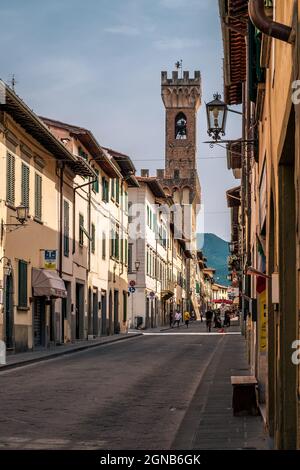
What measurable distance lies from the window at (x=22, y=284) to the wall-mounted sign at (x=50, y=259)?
5.91 ft

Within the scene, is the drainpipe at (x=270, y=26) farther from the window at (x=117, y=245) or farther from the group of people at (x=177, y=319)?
the group of people at (x=177, y=319)

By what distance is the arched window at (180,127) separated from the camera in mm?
116938

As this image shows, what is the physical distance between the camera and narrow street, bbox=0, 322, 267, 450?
405 inches

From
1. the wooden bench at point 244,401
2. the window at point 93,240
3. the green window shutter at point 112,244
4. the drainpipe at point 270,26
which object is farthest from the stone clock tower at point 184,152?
the drainpipe at point 270,26

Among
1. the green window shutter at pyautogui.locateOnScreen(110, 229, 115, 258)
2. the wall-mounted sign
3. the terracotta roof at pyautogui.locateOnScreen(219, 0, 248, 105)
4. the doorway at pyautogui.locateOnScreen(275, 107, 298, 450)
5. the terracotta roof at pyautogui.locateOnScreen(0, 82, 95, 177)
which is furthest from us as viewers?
the green window shutter at pyautogui.locateOnScreen(110, 229, 115, 258)

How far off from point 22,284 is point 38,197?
3.58m

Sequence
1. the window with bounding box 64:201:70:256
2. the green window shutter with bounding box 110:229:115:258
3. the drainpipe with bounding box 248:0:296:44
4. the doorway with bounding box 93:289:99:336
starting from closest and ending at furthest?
the drainpipe with bounding box 248:0:296:44, the window with bounding box 64:201:70:256, the doorway with bounding box 93:289:99:336, the green window shutter with bounding box 110:229:115:258

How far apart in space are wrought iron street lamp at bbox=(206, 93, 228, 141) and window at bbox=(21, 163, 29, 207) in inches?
529

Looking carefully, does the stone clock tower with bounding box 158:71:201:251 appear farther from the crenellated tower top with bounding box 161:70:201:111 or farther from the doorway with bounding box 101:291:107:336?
the doorway with bounding box 101:291:107:336

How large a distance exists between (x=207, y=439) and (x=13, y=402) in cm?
519

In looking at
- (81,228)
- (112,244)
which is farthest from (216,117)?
(112,244)

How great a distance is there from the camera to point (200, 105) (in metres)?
121

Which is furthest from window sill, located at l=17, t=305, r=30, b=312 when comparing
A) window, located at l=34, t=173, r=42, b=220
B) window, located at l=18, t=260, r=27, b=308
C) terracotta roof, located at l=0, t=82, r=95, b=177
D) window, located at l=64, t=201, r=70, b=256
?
window, located at l=64, t=201, r=70, b=256
